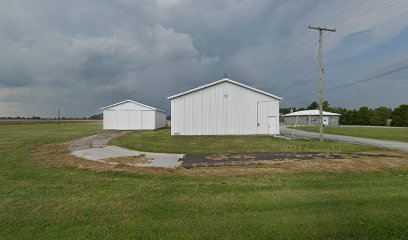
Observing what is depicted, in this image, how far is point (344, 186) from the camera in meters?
7.50

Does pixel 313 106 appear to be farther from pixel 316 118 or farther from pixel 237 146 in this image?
pixel 237 146

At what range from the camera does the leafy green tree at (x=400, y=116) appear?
5672 cm

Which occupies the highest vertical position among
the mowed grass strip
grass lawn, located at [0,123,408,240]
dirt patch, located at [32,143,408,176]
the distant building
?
the distant building

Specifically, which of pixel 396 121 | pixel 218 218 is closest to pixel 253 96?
pixel 218 218

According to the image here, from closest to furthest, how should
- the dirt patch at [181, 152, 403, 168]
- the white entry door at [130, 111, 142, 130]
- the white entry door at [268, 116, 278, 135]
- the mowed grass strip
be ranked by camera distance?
the dirt patch at [181, 152, 403, 168] < the mowed grass strip < the white entry door at [268, 116, 278, 135] < the white entry door at [130, 111, 142, 130]

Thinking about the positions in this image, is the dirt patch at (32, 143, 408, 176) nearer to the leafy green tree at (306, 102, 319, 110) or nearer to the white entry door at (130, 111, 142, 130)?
the white entry door at (130, 111, 142, 130)

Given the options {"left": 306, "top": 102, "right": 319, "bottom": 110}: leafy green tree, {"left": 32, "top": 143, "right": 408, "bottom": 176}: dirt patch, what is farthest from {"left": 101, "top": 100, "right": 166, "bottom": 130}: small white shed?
{"left": 306, "top": 102, "right": 319, "bottom": 110}: leafy green tree

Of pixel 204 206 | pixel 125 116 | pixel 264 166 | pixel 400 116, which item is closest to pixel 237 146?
pixel 264 166

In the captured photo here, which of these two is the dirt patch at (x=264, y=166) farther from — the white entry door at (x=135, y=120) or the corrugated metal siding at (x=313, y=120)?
the corrugated metal siding at (x=313, y=120)

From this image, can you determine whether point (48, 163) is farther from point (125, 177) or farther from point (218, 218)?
point (218, 218)

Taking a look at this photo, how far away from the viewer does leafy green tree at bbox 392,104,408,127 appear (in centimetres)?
5672

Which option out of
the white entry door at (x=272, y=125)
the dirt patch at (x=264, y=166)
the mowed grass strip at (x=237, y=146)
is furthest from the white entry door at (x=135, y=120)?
the dirt patch at (x=264, y=166)

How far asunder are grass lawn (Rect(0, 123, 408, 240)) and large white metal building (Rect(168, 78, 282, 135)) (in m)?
17.3

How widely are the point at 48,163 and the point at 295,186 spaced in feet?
33.8
